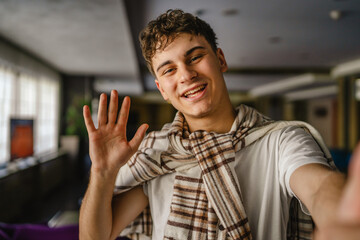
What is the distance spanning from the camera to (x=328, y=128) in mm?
16500

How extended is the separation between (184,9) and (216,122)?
10.5 feet

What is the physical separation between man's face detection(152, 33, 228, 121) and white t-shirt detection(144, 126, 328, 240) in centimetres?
24

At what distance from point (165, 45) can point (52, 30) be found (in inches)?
160

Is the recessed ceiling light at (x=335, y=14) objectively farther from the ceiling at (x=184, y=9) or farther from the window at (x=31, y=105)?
the window at (x=31, y=105)

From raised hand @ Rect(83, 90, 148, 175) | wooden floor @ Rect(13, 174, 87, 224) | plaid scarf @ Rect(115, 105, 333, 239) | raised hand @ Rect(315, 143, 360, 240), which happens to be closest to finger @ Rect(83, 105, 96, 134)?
raised hand @ Rect(83, 90, 148, 175)

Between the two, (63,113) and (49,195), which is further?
(63,113)

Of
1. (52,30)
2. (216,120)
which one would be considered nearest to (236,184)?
(216,120)

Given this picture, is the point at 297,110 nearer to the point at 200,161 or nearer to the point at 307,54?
the point at 307,54

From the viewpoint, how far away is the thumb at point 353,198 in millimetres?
348

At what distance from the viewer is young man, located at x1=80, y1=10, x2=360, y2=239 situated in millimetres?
957

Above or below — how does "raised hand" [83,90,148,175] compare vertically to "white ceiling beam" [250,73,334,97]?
below

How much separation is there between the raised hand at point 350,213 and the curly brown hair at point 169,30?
0.85 m

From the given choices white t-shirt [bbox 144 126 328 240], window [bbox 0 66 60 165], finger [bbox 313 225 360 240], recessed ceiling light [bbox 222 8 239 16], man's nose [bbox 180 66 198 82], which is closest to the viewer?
finger [bbox 313 225 360 240]

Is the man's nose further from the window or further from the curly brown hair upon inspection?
the window
